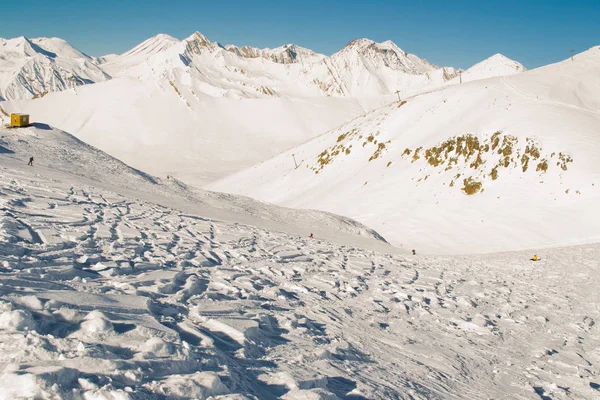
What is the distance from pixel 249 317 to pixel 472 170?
32899 millimetres

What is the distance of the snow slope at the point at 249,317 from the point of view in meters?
4.25

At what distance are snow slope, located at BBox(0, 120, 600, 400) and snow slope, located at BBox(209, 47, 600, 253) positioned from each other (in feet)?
45.9

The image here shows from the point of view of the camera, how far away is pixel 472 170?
1399 inches

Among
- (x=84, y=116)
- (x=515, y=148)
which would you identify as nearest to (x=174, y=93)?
(x=84, y=116)

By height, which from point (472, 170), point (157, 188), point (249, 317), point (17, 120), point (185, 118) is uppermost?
point (185, 118)

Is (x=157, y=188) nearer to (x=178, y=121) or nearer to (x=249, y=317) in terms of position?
(x=249, y=317)

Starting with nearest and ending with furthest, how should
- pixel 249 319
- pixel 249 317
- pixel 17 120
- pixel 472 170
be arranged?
pixel 249 319 < pixel 249 317 < pixel 17 120 < pixel 472 170

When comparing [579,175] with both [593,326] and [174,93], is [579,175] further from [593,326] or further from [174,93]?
[174,93]

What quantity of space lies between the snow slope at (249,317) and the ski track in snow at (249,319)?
0.03 m

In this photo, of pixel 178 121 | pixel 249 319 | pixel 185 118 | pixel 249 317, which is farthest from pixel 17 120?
pixel 185 118

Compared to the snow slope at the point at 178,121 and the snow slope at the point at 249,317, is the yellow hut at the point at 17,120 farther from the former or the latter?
the snow slope at the point at 178,121

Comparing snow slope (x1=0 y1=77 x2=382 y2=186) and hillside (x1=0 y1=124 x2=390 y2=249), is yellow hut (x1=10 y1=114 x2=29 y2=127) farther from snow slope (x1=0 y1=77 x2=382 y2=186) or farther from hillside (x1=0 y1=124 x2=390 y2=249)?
snow slope (x1=0 y1=77 x2=382 y2=186)

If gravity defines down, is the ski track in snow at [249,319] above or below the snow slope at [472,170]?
below

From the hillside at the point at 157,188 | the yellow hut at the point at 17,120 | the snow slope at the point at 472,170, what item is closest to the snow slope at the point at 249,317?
the hillside at the point at 157,188
